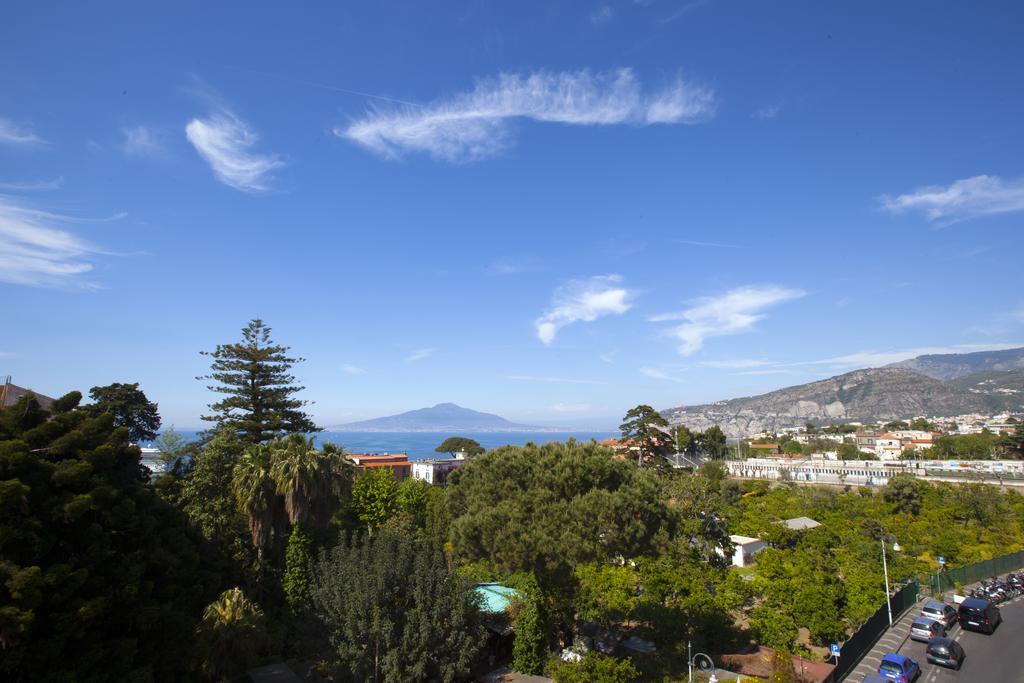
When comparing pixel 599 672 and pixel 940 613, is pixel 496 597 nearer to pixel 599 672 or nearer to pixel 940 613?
pixel 599 672

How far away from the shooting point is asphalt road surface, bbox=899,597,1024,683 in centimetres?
1667

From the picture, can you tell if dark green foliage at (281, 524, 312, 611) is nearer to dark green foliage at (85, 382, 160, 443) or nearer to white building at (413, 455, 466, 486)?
dark green foliage at (85, 382, 160, 443)

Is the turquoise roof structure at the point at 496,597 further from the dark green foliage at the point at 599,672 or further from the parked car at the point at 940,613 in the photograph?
the parked car at the point at 940,613

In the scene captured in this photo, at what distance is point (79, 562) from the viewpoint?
10.6 m

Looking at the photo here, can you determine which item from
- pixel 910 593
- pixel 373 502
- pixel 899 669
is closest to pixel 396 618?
pixel 899 669

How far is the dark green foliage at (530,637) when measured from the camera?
1616cm

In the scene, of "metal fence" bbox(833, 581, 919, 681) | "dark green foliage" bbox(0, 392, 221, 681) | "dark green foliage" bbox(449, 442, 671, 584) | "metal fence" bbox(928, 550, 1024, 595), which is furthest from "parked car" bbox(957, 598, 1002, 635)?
"dark green foliage" bbox(0, 392, 221, 681)

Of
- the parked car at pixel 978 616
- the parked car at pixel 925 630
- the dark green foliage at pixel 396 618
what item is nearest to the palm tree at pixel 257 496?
the dark green foliage at pixel 396 618

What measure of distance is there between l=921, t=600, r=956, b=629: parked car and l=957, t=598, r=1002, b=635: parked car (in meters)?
0.35

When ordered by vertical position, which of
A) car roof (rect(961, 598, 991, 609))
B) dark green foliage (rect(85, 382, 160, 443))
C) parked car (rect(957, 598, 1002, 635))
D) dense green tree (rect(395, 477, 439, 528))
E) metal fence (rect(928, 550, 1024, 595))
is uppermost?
dark green foliage (rect(85, 382, 160, 443))

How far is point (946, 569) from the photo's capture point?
29500 millimetres

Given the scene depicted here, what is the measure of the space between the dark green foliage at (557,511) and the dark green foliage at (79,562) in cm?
730

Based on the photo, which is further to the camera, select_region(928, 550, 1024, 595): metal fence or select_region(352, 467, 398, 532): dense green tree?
select_region(352, 467, 398, 532): dense green tree

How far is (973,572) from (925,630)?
42.9 feet
